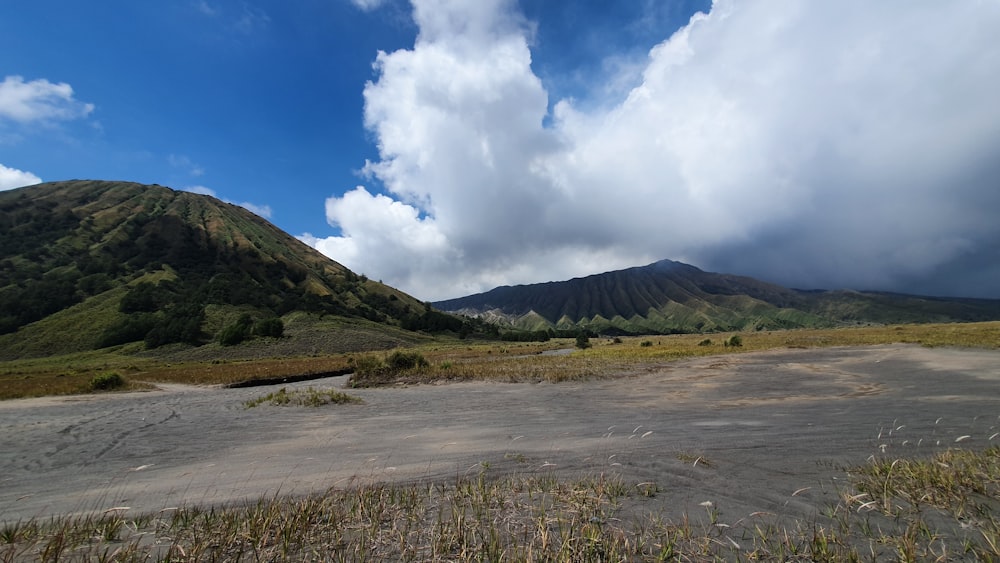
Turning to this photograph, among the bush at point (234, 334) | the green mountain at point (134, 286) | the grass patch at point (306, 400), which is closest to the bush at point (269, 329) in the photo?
the green mountain at point (134, 286)

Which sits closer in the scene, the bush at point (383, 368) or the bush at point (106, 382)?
the bush at point (106, 382)

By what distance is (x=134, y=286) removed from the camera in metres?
129

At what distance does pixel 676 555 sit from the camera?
4.71 m

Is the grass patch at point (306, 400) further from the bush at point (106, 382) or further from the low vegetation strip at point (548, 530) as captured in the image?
the bush at point (106, 382)

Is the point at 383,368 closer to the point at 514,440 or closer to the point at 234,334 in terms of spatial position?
the point at 514,440

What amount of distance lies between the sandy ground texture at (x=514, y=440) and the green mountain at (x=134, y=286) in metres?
89.2

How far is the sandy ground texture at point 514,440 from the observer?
8.56 metres

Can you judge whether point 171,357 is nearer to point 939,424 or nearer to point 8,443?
point 8,443

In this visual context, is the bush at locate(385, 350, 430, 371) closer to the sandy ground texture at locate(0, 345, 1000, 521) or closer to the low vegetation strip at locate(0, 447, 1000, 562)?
the sandy ground texture at locate(0, 345, 1000, 521)

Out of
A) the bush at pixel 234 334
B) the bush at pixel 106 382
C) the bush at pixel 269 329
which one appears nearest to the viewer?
the bush at pixel 106 382

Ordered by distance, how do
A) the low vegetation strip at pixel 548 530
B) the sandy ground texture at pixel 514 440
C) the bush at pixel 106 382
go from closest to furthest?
the low vegetation strip at pixel 548 530 → the sandy ground texture at pixel 514 440 → the bush at pixel 106 382

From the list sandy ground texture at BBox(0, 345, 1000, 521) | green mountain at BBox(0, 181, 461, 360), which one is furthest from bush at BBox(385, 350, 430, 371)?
green mountain at BBox(0, 181, 461, 360)

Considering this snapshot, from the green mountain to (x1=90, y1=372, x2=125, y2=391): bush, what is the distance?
65.0 metres

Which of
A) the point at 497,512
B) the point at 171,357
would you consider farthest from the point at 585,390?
the point at 171,357
